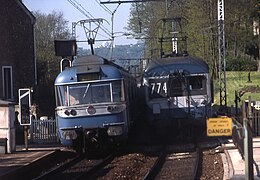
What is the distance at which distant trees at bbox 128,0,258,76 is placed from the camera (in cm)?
4334

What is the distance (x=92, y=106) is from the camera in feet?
63.1

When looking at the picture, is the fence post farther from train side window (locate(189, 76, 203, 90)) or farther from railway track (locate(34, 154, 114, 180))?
train side window (locate(189, 76, 203, 90))

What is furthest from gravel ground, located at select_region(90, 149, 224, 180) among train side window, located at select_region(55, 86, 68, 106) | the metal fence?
the metal fence

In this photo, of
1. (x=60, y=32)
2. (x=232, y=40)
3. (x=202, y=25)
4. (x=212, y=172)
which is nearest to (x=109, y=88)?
(x=212, y=172)

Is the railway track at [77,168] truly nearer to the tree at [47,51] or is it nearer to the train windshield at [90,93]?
the train windshield at [90,93]

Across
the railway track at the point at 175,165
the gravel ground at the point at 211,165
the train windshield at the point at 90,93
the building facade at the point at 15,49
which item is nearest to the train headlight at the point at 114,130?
the train windshield at the point at 90,93

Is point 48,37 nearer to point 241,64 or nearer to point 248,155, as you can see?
point 241,64

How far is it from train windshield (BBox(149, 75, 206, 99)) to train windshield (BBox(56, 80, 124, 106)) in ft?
13.5

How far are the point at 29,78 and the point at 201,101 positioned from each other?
16509 millimetres

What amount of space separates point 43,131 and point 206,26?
72.0 ft

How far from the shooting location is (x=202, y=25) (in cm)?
4478

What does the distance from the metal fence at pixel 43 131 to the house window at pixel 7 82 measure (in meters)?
8.64

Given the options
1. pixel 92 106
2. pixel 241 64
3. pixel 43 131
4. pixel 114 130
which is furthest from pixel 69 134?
pixel 241 64

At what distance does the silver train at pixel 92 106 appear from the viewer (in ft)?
63.1
